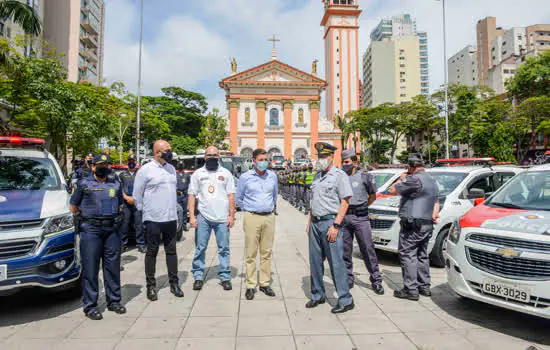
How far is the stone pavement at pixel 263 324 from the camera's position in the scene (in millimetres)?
3420

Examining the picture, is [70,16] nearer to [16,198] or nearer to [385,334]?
[16,198]

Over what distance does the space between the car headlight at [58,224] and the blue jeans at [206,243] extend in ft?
5.02

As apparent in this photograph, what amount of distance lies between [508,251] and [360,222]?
179cm

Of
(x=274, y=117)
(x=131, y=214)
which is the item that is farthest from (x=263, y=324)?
(x=274, y=117)

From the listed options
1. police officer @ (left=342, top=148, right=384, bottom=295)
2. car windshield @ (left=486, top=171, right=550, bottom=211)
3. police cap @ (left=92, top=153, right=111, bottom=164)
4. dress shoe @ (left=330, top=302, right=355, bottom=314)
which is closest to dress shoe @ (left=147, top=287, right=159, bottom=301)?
police cap @ (left=92, top=153, right=111, bottom=164)

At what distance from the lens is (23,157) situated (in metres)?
5.35

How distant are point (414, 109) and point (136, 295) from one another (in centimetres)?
4356

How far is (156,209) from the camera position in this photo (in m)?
4.62

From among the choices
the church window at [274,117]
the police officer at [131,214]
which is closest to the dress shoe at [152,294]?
the police officer at [131,214]

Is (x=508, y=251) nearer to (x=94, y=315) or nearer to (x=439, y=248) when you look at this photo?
(x=439, y=248)

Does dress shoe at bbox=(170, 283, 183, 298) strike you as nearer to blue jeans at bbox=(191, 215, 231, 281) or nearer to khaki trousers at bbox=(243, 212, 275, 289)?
blue jeans at bbox=(191, 215, 231, 281)

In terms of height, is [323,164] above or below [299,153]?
below

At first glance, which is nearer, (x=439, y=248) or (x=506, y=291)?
(x=506, y=291)

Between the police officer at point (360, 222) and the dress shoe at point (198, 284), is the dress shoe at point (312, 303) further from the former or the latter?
the dress shoe at point (198, 284)
